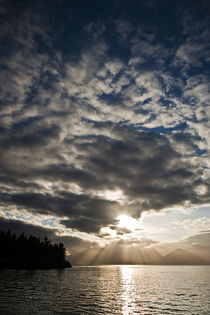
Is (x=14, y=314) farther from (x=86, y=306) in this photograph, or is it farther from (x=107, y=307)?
(x=107, y=307)

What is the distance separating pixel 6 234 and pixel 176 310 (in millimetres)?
196351

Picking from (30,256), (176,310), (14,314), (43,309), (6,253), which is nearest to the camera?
(14,314)

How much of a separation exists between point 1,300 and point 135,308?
2847 cm

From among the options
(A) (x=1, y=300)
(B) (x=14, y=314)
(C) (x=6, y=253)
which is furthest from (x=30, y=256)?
(B) (x=14, y=314)

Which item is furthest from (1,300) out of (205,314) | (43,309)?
(205,314)

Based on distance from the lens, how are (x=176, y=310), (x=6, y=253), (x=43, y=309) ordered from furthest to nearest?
(x=6, y=253) < (x=176, y=310) < (x=43, y=309)

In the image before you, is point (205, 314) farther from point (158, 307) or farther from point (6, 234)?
point (6, 234)

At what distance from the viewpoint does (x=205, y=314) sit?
40.2 metres

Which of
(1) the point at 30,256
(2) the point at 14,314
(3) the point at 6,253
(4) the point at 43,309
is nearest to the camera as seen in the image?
(2) the point at 14,314

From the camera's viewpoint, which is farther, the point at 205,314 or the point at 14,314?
the point at 205,314

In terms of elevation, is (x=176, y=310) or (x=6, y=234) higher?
(x=6, y=234)

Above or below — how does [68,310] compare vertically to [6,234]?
below

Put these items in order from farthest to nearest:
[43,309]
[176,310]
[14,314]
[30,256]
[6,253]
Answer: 1. [30,256]
2. [6,253]
3. [176,310]
4. [43,309]
5. [14,314]

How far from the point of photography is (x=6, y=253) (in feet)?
609
